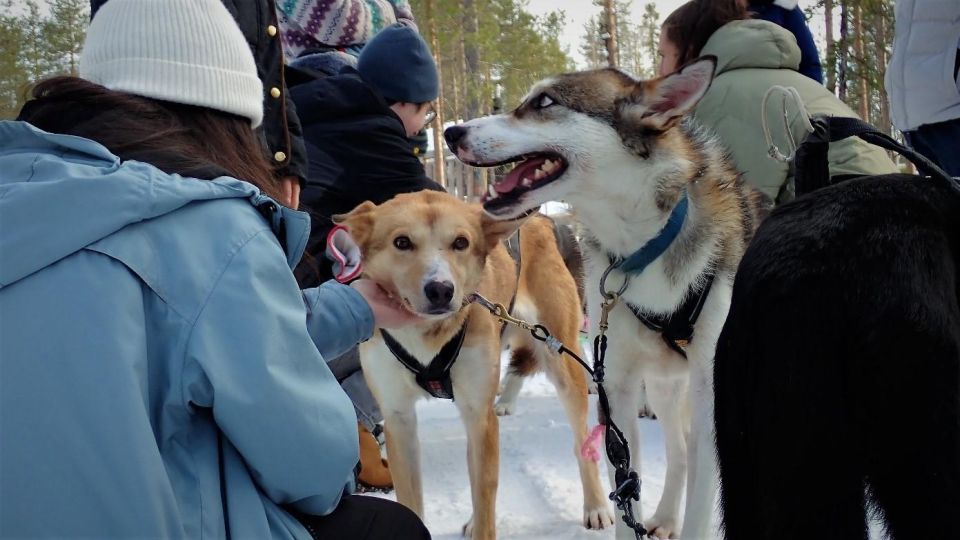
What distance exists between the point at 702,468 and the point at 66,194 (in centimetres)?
202

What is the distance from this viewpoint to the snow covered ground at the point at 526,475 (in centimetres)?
321

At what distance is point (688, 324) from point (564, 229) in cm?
286

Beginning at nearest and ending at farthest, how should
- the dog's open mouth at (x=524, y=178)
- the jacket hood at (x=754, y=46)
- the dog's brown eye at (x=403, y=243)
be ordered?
the dog's open mouth at (x=524, y=178), the dog's brown eye at (x=403, y=243), the jacket hood at (x=754, y=46)

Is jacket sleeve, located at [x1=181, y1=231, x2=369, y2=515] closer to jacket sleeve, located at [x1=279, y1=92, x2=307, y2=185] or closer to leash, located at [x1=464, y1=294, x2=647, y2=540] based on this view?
leash, located at [x1=464, y1=294, x2=647, y2=540]

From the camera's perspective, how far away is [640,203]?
231cm

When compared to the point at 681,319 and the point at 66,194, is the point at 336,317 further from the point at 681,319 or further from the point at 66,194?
the point at 681,319

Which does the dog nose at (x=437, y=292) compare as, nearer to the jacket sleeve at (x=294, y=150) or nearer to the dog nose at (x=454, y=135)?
the dog nose at (x=454, y=135)

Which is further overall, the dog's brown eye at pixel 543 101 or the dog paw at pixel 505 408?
the dog paw at pixel 505 408

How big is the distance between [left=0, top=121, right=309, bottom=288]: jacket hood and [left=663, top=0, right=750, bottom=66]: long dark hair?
2.88 m

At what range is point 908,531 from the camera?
102 centimetres

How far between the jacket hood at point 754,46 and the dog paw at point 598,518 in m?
2.10

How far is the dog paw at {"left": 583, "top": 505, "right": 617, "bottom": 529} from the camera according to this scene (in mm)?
3121

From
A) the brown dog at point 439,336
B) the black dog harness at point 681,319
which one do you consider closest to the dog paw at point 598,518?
the brown dog at point 439,336

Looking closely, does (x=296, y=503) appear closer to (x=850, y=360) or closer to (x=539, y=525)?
(x=850, y=360)
